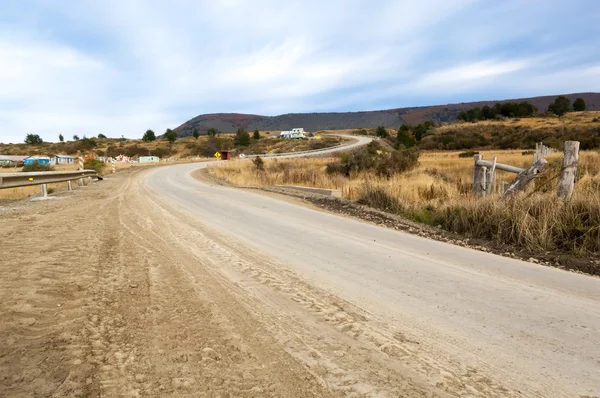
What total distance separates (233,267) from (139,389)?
2740mm

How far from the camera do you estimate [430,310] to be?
3.74 meters

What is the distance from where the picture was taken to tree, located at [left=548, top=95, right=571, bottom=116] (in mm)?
81875

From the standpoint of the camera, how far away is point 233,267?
5.11m

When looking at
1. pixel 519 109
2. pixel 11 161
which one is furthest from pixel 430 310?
pixel 519 109

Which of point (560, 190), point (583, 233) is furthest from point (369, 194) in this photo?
point (583, 233)

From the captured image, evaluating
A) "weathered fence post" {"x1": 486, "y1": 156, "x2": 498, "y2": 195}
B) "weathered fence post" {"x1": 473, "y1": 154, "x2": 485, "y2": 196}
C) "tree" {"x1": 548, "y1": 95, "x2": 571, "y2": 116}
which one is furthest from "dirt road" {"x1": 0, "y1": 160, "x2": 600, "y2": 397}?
"tree" {"x1": 548, "y1": 95, "x2": 571, "y2": 116}

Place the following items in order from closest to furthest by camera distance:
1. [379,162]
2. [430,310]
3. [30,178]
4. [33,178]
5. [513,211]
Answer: [430,310] < [513,211] < [30,178] < [33,178] < [379,162]

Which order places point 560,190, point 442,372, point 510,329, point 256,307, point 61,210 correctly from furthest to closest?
point 61,210, point 560,190, point 256,307, point 510,329, point 442,372

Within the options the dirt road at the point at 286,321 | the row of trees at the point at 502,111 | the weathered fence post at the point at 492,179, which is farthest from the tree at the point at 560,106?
the dirt road at the point at 286,321

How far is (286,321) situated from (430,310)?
140 cm

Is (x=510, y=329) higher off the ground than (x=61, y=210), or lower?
lower

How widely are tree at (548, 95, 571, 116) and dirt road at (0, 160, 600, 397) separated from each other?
93387 mm

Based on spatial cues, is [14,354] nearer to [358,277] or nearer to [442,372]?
[442,372]

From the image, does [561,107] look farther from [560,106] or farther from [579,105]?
[579,105]
